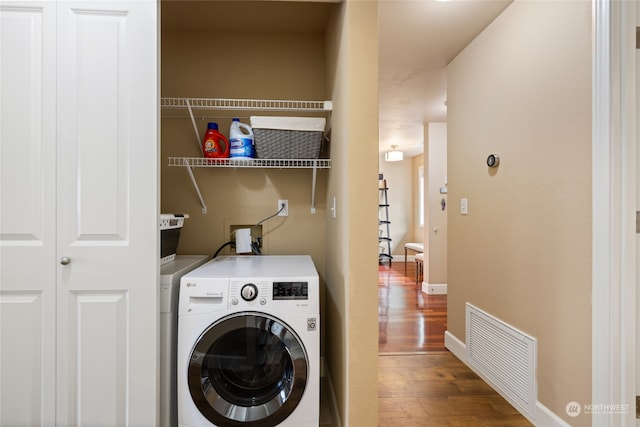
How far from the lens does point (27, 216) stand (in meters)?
1.39

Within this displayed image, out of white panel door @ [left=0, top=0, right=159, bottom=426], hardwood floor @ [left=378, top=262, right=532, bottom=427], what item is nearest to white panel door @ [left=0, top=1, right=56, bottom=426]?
white panel door @ [left=0, top=0, right=159, bottom=426]

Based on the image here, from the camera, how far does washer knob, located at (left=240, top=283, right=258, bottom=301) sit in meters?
1.47

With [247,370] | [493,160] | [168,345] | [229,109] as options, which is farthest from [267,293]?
[493,160]

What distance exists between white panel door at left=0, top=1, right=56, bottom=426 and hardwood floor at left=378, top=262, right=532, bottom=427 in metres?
1.69

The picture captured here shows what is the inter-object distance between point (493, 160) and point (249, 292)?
1.77m

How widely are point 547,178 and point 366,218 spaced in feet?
3.51

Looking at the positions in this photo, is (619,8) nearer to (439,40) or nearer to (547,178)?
(547,178)

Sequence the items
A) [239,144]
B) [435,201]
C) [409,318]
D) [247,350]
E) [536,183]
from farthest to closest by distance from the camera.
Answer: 1. [435,201]
2. [409,318]
3. [239,144]
4. [536,183]
5. [247,350]

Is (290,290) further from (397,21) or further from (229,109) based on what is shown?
(397,21)

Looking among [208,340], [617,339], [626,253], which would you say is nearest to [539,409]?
[617,339]

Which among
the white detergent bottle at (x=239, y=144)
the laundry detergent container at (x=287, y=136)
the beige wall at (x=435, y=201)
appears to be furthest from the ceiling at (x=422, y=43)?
the white detergent bottle at (x=239, y=144)

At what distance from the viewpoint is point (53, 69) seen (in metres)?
1.39

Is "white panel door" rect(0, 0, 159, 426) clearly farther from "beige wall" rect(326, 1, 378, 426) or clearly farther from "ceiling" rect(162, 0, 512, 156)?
"beige wall" rect(326, 1, 378, 426)

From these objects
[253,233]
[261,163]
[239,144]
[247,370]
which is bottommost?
[247,370]
